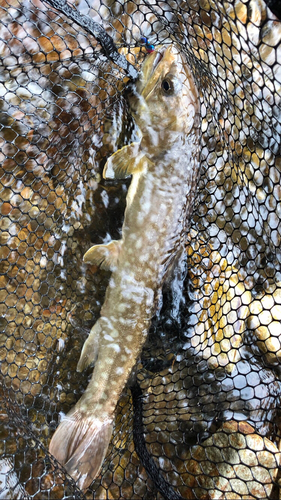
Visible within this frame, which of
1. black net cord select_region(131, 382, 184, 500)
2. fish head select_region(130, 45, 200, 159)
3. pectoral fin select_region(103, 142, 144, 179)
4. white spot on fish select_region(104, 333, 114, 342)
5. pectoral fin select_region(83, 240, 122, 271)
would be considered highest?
fish head select_region(130, 45, 200, 159)

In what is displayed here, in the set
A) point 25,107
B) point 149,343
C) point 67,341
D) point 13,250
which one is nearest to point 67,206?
point 13,250

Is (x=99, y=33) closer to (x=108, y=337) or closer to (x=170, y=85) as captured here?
(x=170, y=85)

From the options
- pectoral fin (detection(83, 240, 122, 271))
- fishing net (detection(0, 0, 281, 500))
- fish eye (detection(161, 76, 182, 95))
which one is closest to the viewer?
fish eye (detection(161, 76, 182, 95))

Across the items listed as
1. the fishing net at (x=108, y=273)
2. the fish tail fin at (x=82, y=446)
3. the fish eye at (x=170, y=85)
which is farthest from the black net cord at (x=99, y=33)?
the fish tail fin at (x=82, y=446)

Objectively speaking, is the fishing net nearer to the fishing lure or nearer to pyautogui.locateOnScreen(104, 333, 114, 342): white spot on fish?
the fishing lure

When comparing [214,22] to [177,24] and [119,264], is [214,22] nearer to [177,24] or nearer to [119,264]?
[177,24]

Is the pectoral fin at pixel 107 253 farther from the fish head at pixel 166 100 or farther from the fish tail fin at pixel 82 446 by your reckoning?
the fish tail fin at pixel 82 446

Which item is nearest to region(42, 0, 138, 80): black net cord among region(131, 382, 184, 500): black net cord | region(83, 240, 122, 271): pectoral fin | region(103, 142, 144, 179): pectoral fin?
region(103, 142, 144, 179): pectoral fin

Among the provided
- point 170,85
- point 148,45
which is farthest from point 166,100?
point 148,45
